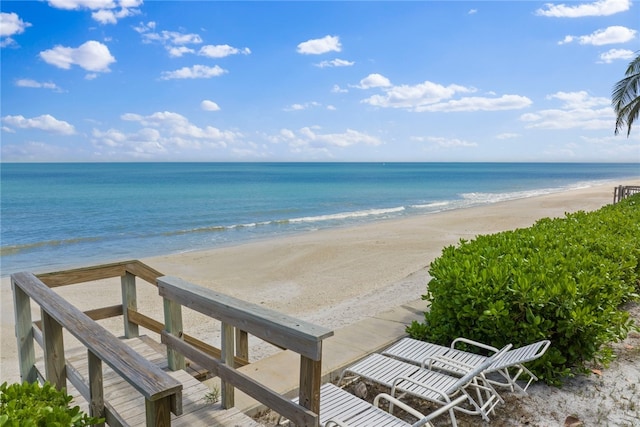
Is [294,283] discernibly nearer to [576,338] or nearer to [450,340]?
[450,340]

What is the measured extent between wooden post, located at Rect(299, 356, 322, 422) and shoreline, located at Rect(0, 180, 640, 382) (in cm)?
399

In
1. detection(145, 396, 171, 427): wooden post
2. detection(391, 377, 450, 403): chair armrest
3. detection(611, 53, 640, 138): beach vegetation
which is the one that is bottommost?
detection(391, 377, 450, 403): chair armrest

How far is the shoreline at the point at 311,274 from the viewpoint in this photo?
827cm

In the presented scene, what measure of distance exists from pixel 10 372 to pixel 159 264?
307 inches

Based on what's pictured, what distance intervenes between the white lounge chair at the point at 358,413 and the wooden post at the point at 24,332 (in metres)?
2.63

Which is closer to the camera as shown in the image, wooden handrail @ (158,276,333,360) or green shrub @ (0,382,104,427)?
green shrub @ (0,382,104,427)

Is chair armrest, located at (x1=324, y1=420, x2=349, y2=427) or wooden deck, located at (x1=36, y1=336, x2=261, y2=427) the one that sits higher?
chair armrest, located at (x1=324, y1=420, x2=349, y2=427)

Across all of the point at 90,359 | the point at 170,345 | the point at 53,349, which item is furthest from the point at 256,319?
the point at 53,349

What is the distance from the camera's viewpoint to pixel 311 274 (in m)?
12.0

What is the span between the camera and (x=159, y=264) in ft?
46.3

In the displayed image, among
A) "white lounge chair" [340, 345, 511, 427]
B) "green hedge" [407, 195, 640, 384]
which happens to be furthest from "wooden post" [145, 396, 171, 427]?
"green hedge" [407, 195, 640, 384]

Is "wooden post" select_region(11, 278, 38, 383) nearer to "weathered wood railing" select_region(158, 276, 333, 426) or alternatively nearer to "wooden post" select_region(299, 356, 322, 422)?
"weathered wood railing" select_region(158, 276, 333, 426)

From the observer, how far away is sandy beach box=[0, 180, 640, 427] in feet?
27.2

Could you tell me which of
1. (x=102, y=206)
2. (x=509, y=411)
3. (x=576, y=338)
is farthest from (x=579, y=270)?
(x=102, y=206)
